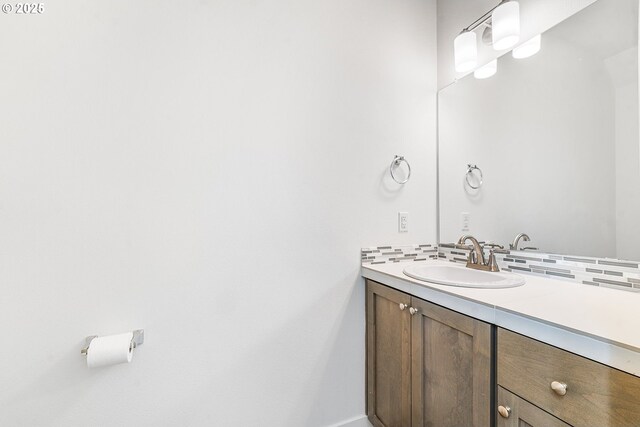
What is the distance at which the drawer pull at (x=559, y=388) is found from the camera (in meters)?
0.66

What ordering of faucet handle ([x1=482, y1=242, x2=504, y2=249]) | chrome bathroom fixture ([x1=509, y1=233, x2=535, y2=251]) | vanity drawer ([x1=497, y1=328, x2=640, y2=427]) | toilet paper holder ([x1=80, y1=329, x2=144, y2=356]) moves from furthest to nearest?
faucet handle ([x1=482, y1=242, x2=504, y2=249]) → chrome bathroom fixture ([x1=509, y1=233, x2=535, y2=251]) → toilet paper holder ([x1=80, y1=329, x2=144, y2=356]) → vanity drawer ([x1=497, y1=328, x2=640, y2=427])

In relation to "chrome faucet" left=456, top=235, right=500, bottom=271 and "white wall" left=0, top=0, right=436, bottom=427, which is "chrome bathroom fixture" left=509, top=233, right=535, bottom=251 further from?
"white wall" left=0, top=0, right=436, bottom=427

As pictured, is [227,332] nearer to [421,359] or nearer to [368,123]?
[421,359]

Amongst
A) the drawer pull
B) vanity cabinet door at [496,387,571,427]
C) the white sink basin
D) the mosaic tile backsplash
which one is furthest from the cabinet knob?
the mosaic tile backsplash

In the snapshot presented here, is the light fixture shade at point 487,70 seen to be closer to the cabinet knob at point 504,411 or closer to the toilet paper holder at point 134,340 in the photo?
the cabinet knob at point 504,411

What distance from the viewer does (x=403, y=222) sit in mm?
1604

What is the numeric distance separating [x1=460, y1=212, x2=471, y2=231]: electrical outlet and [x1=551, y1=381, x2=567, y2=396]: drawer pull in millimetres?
984

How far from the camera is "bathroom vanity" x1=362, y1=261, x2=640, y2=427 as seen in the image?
24.0 inches

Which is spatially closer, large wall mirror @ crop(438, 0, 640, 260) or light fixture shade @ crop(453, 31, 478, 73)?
large wall mirror @ crop(438, 0, 640, 260)

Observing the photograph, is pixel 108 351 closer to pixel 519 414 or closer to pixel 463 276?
pixel 519 414

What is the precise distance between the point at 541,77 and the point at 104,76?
1.81 meters

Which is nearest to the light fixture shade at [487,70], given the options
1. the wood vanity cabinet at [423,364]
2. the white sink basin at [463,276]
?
the white sink basin at [463,276]

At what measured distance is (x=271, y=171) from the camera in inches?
51.3

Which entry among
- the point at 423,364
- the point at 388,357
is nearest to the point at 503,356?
the point at 423,364
